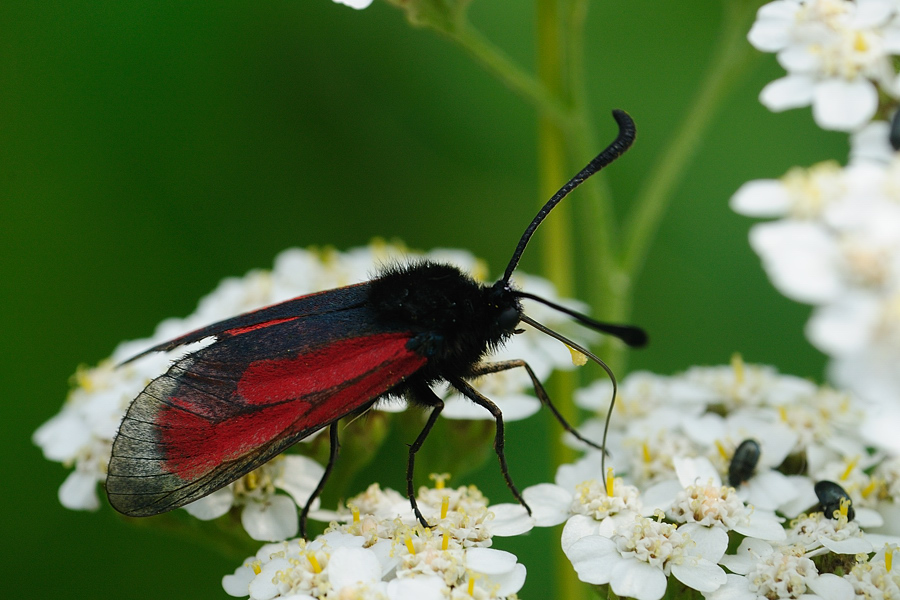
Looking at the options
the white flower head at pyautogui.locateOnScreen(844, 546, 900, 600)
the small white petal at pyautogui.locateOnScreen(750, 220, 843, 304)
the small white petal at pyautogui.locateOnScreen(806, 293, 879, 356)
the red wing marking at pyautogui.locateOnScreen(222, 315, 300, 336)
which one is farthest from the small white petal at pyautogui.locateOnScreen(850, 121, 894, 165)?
the red wing marking at pyautogui.locateOnScreen(222, 315, 300, 336)

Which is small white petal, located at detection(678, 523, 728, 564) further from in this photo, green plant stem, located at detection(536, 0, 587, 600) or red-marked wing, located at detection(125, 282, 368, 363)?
red-marked wing, located at detection(125, 282, 368, 363)

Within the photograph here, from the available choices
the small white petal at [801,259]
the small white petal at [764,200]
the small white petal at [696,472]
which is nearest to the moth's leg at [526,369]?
the small white petal at [696,472]

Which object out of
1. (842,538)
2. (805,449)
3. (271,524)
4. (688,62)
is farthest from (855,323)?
(688,62)

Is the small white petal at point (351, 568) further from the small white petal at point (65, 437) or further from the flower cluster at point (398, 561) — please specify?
the small white petal at point (65, 437)

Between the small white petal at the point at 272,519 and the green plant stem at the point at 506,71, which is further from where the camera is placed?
the green plant stem at the point at 506,71

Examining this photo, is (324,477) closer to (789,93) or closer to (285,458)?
(285,458)

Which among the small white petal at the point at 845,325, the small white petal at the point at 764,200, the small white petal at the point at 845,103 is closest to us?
the small white petal at the point at 845,325

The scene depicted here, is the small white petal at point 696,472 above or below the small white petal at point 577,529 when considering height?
A: above
